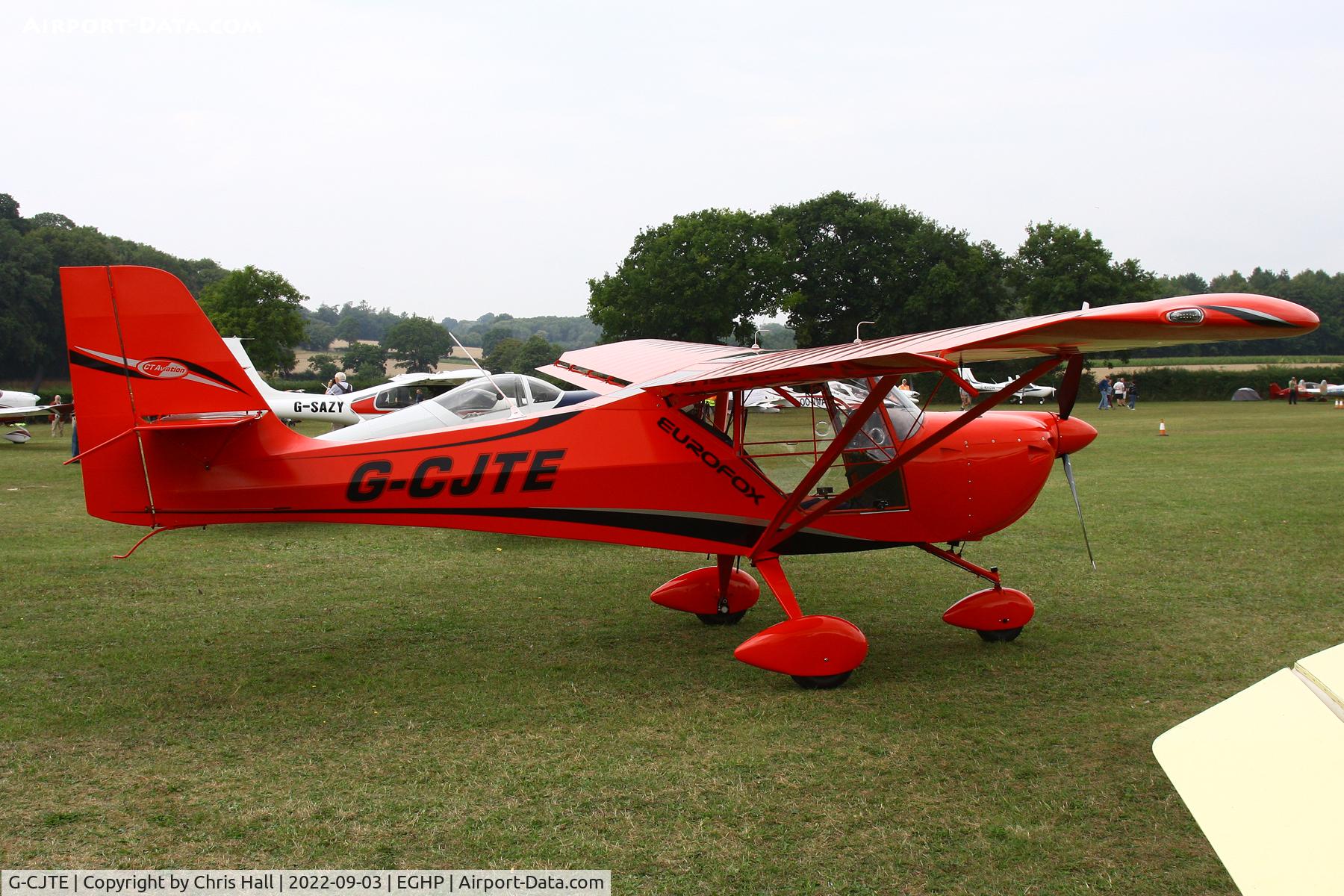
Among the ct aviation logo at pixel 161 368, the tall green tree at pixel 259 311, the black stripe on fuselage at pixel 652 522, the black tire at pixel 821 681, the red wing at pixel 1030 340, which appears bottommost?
the black tire at pixel 821 681

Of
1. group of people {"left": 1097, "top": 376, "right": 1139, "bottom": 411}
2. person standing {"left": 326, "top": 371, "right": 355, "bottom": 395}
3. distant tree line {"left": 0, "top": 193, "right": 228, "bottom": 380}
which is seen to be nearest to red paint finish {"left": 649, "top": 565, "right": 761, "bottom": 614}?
person standing {"left": 326, "top": 371, "right": 355, "bottom": 395}

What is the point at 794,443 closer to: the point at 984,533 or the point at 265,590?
the point at 984,533

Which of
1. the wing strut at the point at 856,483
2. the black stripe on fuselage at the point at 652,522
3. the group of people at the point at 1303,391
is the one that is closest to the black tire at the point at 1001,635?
the black stripe on fuselage at the point at 652,522

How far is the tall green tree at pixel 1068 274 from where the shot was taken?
58.8 m

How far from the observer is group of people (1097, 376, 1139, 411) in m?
44.1

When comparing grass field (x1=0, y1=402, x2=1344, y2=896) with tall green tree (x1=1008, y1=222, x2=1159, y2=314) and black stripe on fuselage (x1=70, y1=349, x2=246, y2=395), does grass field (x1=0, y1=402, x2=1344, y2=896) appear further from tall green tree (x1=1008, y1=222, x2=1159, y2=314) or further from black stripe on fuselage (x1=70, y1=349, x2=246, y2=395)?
tall green tree (x1=1008, y1=222, x2=1159, y2=314)

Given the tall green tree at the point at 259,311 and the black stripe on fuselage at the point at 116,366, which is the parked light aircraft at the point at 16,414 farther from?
the black stripe on fuselage at the point at 116,366

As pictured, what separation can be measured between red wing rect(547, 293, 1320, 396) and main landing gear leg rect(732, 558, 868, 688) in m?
1.49

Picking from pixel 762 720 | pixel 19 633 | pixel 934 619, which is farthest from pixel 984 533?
pixel 19 633

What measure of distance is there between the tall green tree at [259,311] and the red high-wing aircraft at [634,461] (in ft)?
156

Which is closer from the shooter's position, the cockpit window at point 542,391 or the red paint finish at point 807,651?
the red paint finish at point 807,651

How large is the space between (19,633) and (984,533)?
6.82 meters

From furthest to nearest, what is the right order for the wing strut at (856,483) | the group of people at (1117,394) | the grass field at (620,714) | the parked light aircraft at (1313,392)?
the group of people at (1117,394) < the parked light aircraft at (1313,392) < the wing strut at (856,483) < the grass field at (620,714)

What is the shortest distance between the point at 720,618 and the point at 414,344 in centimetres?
7395
